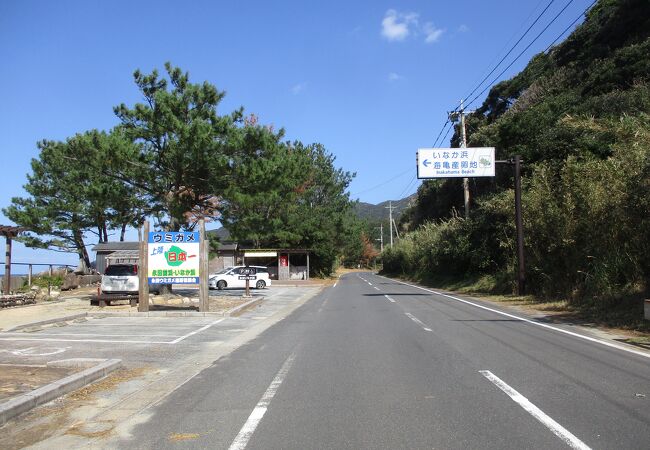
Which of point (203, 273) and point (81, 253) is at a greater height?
point (81, 253)

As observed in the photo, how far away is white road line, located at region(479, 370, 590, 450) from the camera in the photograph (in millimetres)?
4953

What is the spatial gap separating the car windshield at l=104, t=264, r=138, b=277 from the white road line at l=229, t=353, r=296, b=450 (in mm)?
17111

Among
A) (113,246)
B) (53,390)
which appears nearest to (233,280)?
(113,246)

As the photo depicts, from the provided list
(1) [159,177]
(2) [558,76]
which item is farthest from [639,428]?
(2) [558,76]

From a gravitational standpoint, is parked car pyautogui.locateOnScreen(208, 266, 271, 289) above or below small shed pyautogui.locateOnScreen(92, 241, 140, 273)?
below

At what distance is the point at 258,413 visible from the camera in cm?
609

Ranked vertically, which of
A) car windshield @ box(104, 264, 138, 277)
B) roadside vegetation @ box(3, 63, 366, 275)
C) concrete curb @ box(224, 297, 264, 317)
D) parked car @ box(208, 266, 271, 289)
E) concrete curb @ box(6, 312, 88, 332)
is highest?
roadside vegetation @ box(3, 63, 366, 275)

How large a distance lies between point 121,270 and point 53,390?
18.1 metres

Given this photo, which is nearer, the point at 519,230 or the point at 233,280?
the point at 519,230

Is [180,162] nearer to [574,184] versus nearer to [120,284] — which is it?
[120,284]

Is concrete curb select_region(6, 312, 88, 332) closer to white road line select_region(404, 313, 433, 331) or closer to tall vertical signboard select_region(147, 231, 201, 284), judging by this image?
tall vertical signboard select_region(147, 231, 201, 284)

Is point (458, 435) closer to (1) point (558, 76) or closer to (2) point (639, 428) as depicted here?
(2) point (639, 428)

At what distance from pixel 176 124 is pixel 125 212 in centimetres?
553

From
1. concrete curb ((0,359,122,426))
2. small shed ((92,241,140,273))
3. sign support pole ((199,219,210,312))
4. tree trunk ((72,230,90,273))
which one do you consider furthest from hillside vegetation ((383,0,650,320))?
tree trunk ((72,230,90,273))
